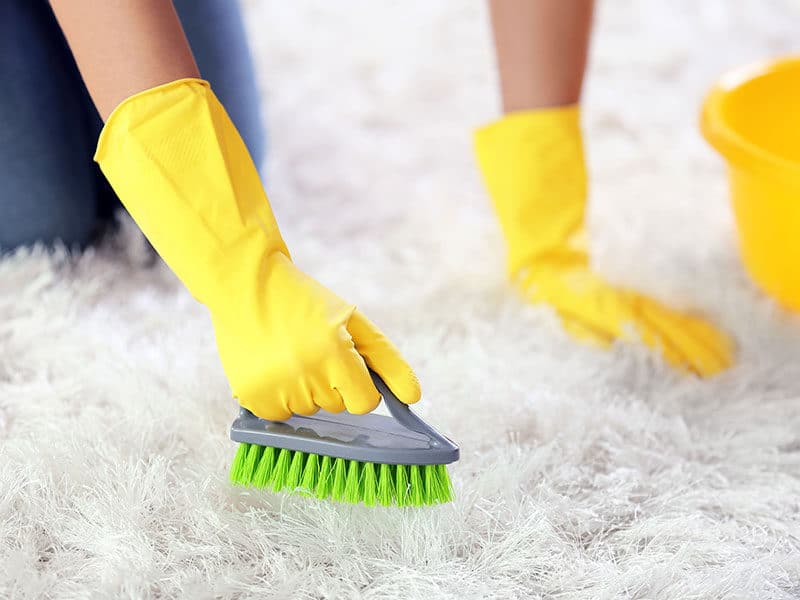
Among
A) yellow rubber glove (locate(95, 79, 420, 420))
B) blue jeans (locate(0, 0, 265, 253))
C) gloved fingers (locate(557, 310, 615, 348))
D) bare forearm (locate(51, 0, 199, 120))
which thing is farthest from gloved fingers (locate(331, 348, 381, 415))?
blue jeans (locate(0, 0, 265, 253))

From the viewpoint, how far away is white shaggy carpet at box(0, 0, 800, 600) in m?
0.64

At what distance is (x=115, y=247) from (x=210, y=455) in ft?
1.22

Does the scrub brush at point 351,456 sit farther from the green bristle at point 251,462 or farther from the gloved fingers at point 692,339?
the gloved fingers at point 692,339

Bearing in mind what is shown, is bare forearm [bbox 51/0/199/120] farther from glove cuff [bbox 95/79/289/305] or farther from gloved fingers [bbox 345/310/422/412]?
gloved fingers [bbox 345/310/422/412]

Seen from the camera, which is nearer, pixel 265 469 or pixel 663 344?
pixel 265 469

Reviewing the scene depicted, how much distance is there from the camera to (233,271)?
2.09 ft

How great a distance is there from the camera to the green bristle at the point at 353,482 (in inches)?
25.1

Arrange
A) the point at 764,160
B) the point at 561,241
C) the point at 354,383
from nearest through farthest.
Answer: the point at 354,383 → the point at 764,160 → the point at 561,241

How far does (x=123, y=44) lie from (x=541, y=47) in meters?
0.47

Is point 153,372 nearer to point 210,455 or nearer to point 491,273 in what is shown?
point 210,455

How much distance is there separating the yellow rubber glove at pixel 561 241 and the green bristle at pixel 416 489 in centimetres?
34

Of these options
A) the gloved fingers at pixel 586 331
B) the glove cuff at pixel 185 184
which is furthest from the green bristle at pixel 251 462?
the gloved fingers at pixel 586 331

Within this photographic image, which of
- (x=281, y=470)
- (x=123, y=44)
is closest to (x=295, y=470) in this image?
(x=281, y=470)

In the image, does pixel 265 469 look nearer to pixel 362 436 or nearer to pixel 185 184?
pixel 362 436
